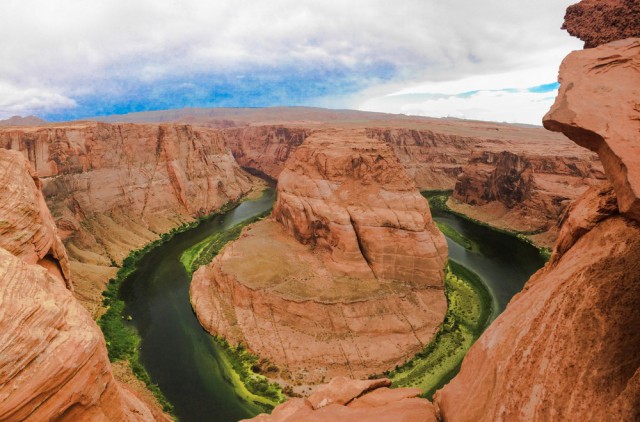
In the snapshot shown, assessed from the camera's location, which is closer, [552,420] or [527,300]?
[552,420]

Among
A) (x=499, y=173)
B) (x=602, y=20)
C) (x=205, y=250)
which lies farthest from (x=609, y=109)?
(x=499, y=173)

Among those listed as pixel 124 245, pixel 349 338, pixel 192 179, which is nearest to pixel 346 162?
pixel 349 338

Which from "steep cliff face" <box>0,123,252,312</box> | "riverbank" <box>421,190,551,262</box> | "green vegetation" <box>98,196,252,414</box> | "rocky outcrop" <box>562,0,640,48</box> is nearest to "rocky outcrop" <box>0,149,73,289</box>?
"green vegetation" <box>98,196,252,414</box>

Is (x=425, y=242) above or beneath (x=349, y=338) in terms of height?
above

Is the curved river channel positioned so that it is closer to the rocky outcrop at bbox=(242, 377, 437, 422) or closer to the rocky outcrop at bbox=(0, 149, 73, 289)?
the rocky outcrop at bbox=(242, 377, 437, 422)

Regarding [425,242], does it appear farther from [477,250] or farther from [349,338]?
[477,250]

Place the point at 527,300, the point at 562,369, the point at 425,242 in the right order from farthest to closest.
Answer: the point at 425,242
the point at 527,300
the point at 562,369

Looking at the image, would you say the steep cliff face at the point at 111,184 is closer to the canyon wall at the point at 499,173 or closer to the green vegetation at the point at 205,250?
the green vegetation at the point at 205,250
